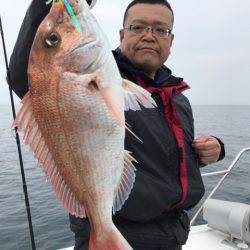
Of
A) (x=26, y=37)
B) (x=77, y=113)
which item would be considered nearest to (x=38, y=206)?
(x=26, y=37)

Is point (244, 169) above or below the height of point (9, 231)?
below

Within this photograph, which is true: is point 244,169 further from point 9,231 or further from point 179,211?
point 179,211

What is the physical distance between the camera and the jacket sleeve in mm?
2066

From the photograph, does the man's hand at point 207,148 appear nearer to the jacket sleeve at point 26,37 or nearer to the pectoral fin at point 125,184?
the pectoral fin at point 125,184

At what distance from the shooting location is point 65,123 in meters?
1.77

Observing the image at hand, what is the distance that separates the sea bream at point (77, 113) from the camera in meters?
1.75

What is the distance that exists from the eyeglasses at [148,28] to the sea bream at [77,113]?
2.95 feet

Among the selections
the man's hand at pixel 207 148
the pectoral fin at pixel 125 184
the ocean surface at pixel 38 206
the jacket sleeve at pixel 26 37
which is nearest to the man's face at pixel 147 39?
the man's hand at pixel 207 148

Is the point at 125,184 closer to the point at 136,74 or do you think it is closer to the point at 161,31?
the point at 136,74

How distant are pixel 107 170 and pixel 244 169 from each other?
15.0 metres

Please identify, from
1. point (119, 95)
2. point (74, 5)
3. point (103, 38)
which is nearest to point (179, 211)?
point (119, 95)

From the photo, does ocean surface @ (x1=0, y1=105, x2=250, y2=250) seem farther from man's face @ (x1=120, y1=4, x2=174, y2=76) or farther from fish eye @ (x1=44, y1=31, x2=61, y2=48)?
fish eye @ (x1=44, y1=31, x2=61, y2=48)

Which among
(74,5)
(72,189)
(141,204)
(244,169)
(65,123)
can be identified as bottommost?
(244,169)

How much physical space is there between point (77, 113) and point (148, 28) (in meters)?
1.21
